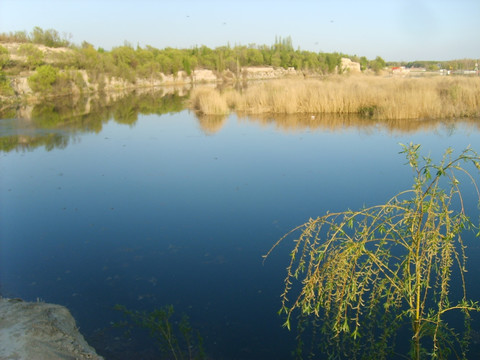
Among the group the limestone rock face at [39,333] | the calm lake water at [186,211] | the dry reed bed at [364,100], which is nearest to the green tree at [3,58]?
the dry reed bed at [364,100]

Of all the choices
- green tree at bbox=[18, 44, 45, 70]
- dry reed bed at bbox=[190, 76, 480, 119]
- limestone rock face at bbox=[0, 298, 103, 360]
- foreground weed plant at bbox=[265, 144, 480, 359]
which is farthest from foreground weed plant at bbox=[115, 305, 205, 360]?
green tree at bbox=[18, 44, 45, 70]

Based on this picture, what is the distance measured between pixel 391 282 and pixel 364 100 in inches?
365

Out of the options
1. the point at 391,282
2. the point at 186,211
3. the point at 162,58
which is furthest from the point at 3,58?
the point at 391,282

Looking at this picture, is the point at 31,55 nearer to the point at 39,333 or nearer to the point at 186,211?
the point at 186,211

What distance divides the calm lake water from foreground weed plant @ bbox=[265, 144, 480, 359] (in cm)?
33

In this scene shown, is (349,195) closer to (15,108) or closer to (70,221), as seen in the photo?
(70,221)

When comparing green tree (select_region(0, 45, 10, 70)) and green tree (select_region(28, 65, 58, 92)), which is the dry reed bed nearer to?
green tree (select_region(28, 65, 58, 92))

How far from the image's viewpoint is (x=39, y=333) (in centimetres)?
218

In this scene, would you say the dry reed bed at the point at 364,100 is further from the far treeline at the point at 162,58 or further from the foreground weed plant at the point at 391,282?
the far treeline at the point at 162,58

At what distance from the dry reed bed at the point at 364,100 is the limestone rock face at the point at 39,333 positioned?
8.57 meters

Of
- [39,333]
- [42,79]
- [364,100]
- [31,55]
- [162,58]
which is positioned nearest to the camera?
[39,333]

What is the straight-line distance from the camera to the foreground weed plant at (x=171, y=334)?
220cm

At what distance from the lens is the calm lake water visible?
8.64 ft

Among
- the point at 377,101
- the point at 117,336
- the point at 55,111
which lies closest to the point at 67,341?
the point at 117,336
